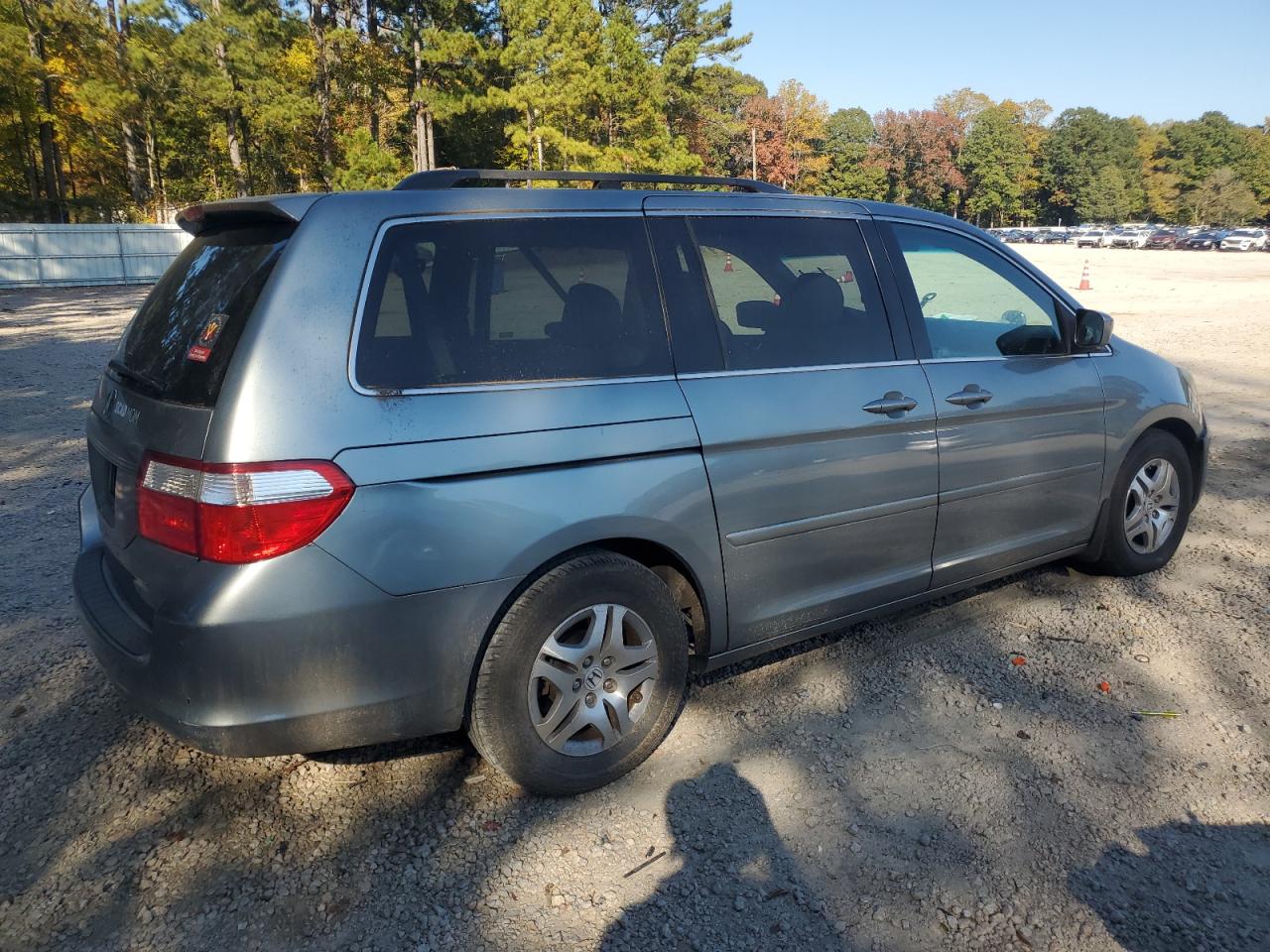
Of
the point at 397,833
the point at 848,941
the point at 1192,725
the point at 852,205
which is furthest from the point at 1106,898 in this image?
the point at 852,205

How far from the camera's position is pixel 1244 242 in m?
61.9

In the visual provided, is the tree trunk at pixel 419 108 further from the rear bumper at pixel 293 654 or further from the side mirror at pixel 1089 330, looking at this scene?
the rear bumper at pixel 293 654

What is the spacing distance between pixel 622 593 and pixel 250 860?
1.33 metres

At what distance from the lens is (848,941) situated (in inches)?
93.3

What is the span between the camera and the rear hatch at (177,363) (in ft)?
8.17

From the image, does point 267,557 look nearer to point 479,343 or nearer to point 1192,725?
point 479,343

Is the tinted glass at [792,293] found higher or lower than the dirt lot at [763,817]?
higher

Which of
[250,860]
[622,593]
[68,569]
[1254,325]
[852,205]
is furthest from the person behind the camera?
[1254,325]

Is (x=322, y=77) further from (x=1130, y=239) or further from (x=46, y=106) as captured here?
(x=1130, y=239)

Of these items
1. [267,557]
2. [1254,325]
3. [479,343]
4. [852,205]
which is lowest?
[1254,325]

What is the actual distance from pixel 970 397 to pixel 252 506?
2.75 metres

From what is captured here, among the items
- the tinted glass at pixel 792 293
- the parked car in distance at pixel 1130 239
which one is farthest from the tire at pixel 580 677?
the parked car in distance at pixel 1130 239

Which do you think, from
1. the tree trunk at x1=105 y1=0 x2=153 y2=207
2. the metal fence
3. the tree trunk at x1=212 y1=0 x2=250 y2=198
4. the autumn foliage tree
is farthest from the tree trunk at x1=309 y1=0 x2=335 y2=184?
the autumn foliage tree

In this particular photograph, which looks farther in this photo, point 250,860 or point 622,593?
point 622,593
